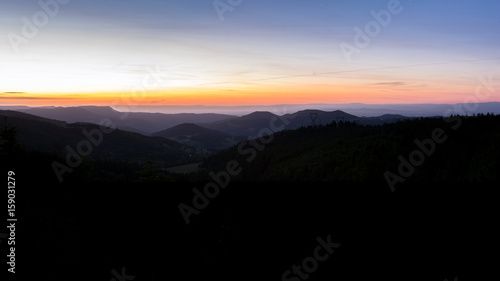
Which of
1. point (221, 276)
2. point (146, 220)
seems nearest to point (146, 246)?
point (146, 220)

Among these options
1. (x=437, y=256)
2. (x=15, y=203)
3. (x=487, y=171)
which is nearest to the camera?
(x=437, y=256)

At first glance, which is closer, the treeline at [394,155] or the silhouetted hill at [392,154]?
the treeline at [394,155]

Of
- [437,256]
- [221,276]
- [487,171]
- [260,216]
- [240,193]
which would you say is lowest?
[487,171]

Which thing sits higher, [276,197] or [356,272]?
[276,197]

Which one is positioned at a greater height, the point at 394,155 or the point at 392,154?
the point at 392,154

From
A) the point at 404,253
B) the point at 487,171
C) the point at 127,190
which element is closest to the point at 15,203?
the point at 127,190

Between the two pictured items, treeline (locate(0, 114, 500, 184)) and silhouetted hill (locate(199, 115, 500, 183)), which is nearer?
treeline (locate(0, 114, 500, 184))

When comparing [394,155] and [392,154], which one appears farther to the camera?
[392,154]

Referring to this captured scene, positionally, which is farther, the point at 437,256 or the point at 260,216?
the point at 260,216

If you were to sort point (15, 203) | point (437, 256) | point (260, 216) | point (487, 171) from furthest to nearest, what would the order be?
point (487, 171) → point (15, 203) → point (260, 216) → point (437, 256)

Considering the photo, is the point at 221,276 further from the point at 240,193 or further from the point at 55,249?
Answer: the point at 55,249
